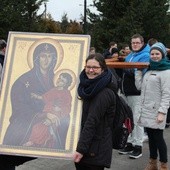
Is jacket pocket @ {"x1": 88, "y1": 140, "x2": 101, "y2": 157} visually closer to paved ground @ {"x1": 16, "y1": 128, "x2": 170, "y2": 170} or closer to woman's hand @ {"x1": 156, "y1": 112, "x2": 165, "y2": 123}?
woman's hand @ {"x1": 156, "y1": 112, "x2": 165, "y2": 123}

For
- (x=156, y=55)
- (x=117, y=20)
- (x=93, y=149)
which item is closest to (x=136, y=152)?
(x=156, y=55)

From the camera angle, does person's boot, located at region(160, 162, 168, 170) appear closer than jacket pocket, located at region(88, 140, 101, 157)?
No

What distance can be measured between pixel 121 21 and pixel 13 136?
2041 cm

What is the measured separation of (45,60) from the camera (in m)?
3.57

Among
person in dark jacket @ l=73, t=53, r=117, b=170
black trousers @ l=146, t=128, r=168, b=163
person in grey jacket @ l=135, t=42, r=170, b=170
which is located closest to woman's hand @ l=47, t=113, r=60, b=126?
person in dark jacket @ l=73, t=53, r=117, b=170

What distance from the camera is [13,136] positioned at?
3404 mm

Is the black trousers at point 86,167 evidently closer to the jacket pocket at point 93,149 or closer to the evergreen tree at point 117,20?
the jacket pocket at point 93,149

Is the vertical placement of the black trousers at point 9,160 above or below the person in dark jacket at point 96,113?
below

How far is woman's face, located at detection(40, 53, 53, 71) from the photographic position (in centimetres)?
355

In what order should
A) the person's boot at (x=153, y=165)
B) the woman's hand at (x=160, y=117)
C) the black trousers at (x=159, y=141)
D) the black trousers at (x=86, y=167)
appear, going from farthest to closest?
the person's boot at (x=153, y=165)
the black trousers at (x=159, y=141)
the woman's hand at (x=160, y=117)
the black trousers at (x=86, y=167)

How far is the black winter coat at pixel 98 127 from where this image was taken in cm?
334

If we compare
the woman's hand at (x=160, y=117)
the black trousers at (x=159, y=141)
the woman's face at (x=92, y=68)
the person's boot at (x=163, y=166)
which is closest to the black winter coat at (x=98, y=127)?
the woman's face at (x=92, y=68)

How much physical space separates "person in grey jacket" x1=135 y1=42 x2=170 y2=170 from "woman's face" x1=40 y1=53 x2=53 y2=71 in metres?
1.64

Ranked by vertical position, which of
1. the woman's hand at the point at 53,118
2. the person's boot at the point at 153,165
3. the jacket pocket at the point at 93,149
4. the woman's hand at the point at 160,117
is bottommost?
the person's boot at the point at 153,165
